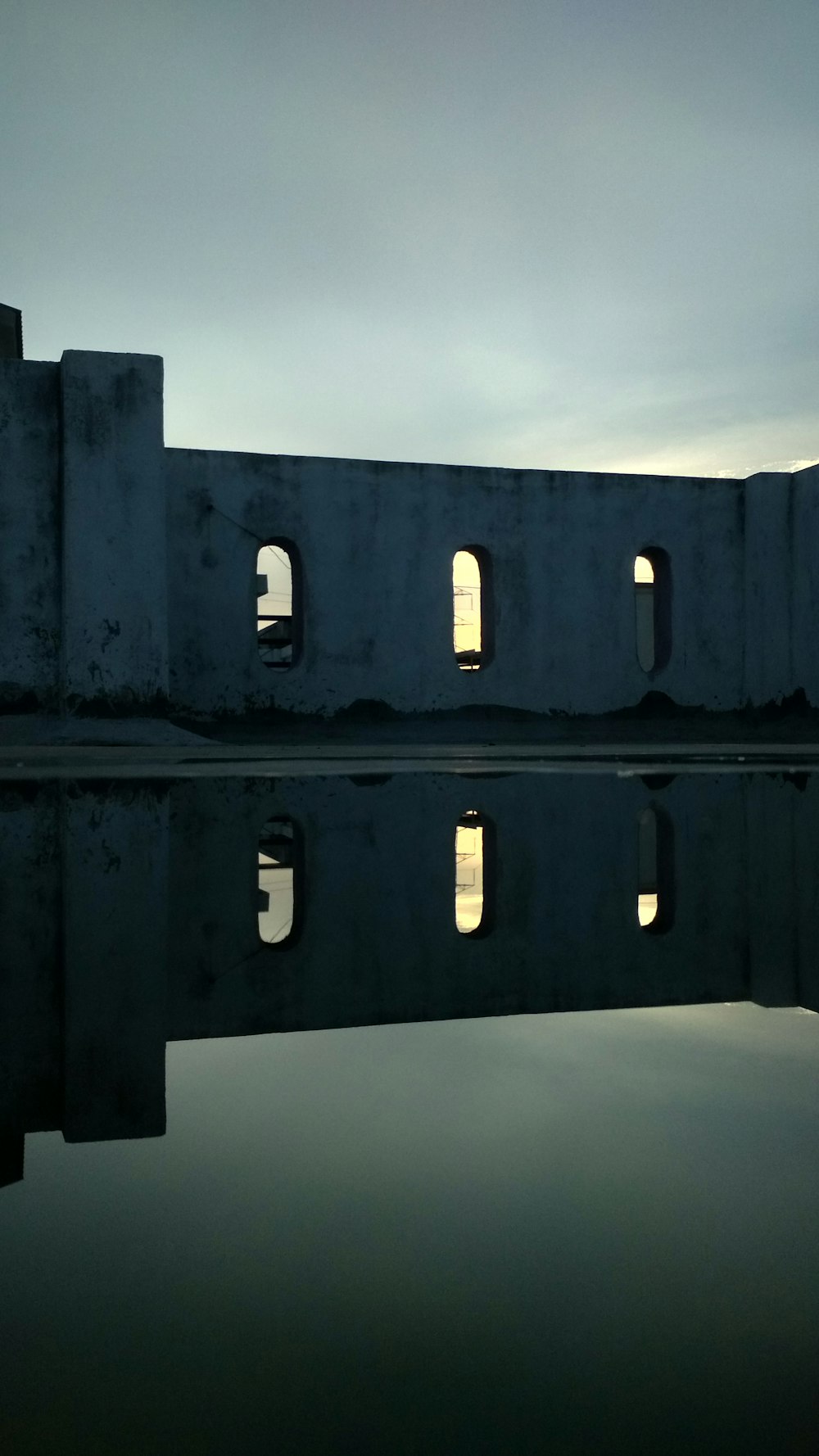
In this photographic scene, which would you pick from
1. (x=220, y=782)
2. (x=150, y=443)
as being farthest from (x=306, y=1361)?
(x=150, y=443)

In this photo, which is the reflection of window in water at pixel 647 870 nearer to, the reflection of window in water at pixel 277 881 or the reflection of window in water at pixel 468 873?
the reflection of window in water at pixel 468 873

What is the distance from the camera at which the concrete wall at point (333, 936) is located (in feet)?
6.26

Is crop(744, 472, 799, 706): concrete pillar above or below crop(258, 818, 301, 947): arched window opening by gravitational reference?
above

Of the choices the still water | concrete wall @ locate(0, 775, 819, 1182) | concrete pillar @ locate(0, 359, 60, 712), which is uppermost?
concrete pillar @ locate(0, 359, 60, 712)

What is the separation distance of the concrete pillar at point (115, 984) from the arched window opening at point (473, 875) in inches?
29.3

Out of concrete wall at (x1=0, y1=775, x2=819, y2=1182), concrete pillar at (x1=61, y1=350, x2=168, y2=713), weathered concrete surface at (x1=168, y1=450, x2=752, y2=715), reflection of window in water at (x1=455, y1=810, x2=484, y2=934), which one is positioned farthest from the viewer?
weathered concrete surface at (x1=168, y1=450, x2=752, y2=715)

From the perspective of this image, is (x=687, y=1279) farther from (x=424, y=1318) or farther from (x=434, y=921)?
(x=434, y=921)

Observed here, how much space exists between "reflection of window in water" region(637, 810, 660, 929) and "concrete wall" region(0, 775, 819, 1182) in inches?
1.8

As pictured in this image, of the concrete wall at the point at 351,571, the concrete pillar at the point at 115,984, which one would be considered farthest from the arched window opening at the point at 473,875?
the concrete wall at the point at 351,571

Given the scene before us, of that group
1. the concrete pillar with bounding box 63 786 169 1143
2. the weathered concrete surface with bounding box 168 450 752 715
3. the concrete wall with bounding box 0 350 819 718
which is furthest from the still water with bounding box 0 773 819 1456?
the weathered concrete surface with bounding box 168 450 752 715

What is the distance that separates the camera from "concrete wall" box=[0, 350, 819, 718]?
1201 centimetres

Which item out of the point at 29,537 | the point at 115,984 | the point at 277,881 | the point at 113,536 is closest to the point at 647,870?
the point at 277,881

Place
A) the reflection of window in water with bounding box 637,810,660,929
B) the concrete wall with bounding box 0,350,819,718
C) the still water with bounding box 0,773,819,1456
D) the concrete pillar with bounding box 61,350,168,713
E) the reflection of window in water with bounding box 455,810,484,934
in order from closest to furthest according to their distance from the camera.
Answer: the still water with bounding box 0,773,819,1456
the reflection of window in water with bounding box 455,810,484,934
the reflection of window in water with bounding box 637,810,660,929
the concrete pillar with bounding box 61,350,168,713
the concrete wall with bounding box 0,350,819,718

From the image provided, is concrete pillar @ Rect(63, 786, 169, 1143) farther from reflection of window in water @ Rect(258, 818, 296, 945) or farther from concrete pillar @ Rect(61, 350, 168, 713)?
concrete pillar @ Rect(61, 350, 168, 713)
